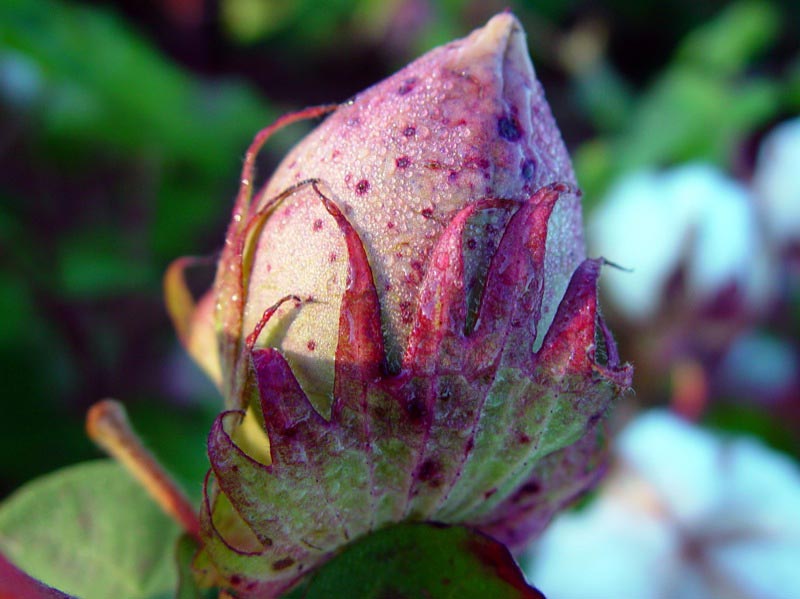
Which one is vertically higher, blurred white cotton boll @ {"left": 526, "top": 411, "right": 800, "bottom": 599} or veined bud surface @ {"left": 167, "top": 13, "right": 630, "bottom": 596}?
veined bud surface @ {"left": 167, "top": 13, "right": 630, "bottom": 596}

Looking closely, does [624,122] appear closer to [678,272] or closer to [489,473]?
[678,272]

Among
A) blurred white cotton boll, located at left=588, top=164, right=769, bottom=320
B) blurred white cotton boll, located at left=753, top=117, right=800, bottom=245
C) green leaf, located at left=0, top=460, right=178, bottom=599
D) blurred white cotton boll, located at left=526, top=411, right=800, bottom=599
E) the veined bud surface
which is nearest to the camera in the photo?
the veined bud surface

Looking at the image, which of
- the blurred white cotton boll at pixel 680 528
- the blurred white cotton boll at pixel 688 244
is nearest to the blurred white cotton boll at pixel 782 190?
the blurred white cotton boll at pixel 688 244

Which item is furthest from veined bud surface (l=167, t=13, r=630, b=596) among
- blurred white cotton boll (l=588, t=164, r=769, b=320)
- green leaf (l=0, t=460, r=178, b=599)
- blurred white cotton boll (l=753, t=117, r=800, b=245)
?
blurred white cotton boll (l=753, t=117, r=800, b=245)

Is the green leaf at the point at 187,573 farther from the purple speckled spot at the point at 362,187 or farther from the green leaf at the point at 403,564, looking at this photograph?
the purple speckled spot at the point at 362,187

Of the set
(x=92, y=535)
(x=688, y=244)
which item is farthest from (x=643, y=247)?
(x=92, y=535)

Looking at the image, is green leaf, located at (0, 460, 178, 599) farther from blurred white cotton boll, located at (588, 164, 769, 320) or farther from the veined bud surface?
blurred white cotton boll, located at (588, 164, 769, 320)
